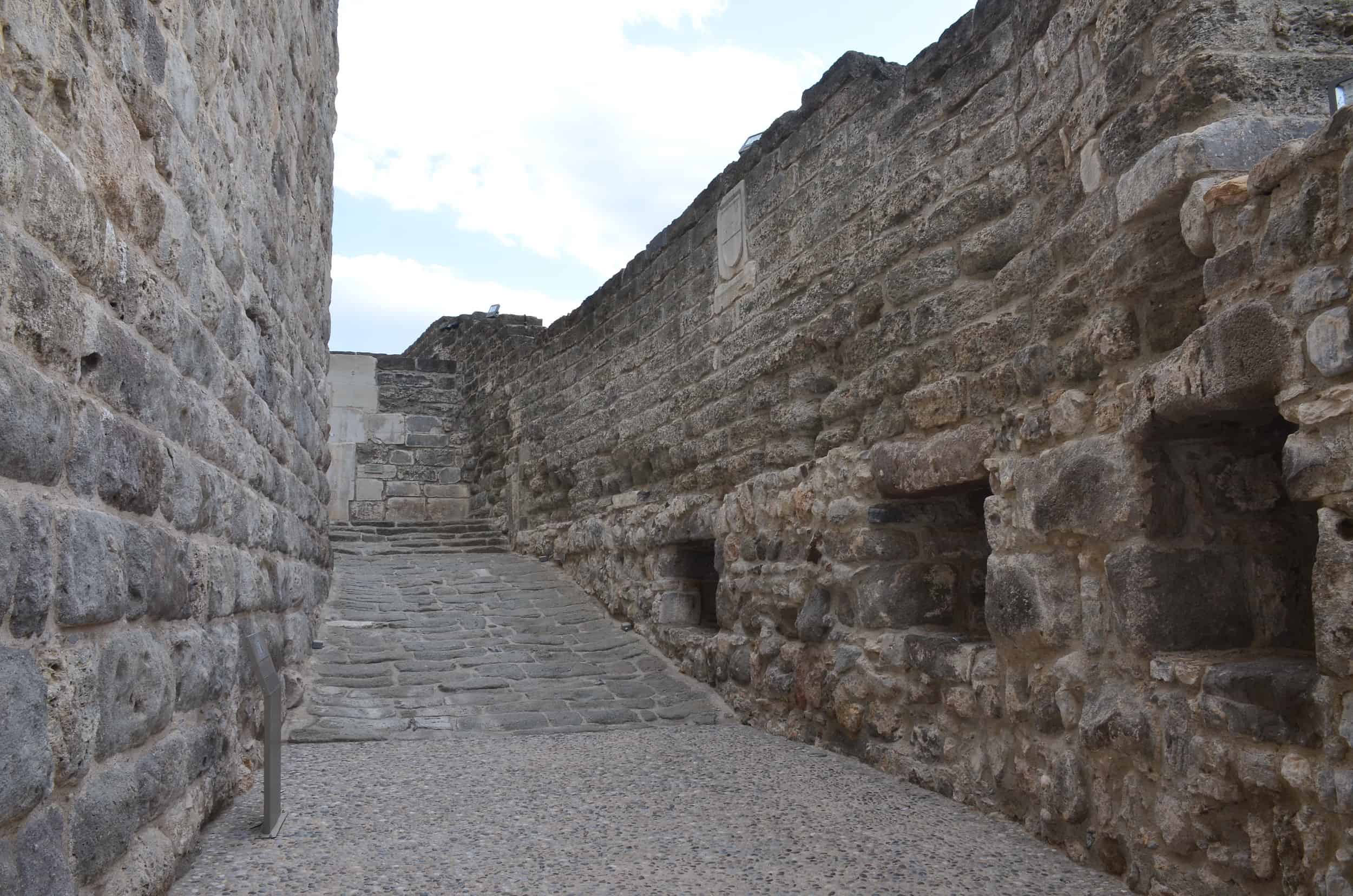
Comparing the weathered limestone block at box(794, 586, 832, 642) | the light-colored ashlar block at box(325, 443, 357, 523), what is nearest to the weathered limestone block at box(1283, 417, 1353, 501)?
the weathered limestone block at box(794, 586, 832, 642)

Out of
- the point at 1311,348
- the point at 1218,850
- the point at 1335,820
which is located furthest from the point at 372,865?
the point at 1311,348

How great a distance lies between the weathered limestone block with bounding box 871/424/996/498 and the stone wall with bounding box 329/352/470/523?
7893 mm

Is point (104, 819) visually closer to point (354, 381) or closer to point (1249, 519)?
point (1249, 519)

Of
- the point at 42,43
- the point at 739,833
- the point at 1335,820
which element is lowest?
the point at 739,833

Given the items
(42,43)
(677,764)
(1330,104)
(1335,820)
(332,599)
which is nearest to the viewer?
(42,43)

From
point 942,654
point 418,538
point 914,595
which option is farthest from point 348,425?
→ point 942,654

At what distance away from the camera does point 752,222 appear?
215 inches

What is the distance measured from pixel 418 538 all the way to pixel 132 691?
24.7 ft

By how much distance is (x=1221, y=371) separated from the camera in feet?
7.37

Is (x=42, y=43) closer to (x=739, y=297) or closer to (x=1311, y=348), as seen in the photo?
A: (x=1311, y=348)

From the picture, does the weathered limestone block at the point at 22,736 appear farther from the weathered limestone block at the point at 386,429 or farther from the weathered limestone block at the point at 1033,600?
the weathered limestone block at the point at 386,429

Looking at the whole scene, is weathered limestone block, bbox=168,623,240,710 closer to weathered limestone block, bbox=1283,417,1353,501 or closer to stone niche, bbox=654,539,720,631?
weathered limestone block, bbox=1283,417,1353,501

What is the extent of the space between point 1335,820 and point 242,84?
11.4 feet

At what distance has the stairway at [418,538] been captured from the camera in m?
8.94
